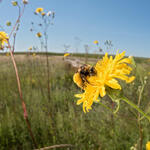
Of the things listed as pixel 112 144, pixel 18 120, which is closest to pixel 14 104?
pixel 18 120

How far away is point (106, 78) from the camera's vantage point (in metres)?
0.81

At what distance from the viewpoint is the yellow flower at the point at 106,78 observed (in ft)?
2.44

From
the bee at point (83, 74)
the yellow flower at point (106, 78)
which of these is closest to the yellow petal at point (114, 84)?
the yellow flower at point (106, 78)

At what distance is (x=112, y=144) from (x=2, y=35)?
75.7 inches

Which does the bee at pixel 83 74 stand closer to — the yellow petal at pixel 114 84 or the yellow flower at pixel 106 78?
the yellow flower at pixel 106 78

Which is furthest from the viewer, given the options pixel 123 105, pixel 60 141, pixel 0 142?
pixel 123 105

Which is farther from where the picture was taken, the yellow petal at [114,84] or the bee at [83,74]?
the bee at [83,74]

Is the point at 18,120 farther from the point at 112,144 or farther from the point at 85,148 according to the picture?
the point at 112,144

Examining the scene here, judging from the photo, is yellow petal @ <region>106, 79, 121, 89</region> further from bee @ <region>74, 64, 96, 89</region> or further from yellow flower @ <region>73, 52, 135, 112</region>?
bee @ <region>74, 64, 96, 89</region>

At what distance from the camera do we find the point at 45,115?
2.95 meters

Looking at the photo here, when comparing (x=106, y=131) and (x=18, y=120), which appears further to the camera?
(x=18, y=120)

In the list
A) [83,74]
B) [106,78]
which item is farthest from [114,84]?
[83,74]

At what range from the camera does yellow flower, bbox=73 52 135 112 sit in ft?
2.44

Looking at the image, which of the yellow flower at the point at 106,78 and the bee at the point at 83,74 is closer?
the yellow flower at the point at 106,78
